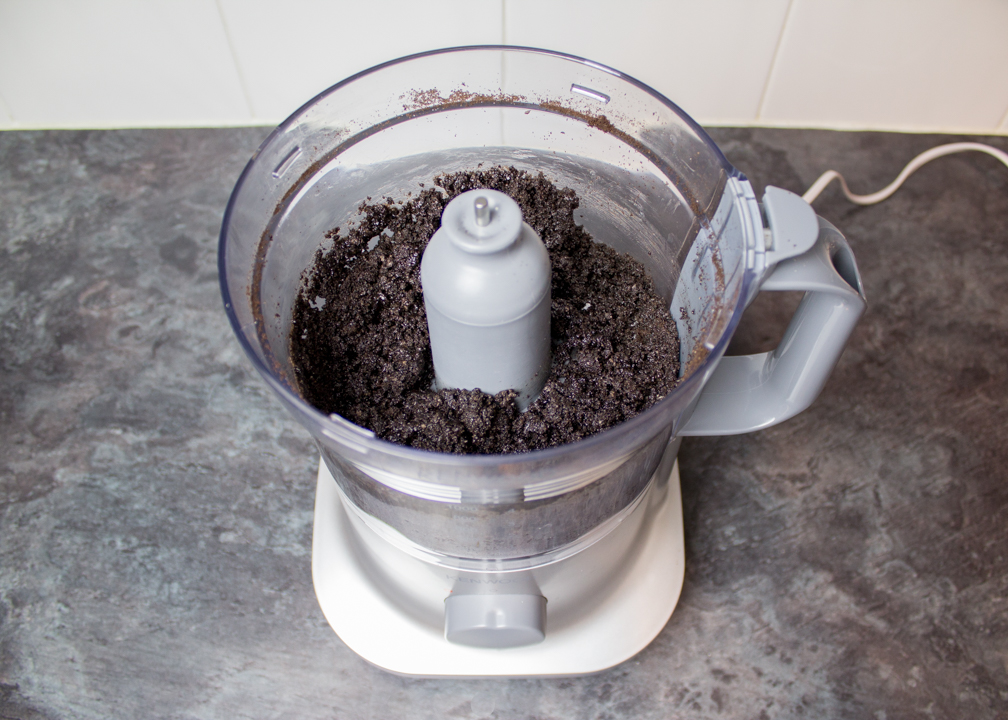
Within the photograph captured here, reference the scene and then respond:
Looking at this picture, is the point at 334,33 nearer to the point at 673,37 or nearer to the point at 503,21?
the point at 503,21

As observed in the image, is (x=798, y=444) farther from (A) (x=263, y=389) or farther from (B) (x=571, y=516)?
(A) (x=263, y=389)

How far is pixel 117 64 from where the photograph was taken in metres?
1.07

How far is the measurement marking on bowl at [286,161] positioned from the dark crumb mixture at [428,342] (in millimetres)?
74

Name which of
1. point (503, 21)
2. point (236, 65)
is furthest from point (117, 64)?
point (503, 21)

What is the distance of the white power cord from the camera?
988 mm

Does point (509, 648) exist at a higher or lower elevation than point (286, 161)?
lower

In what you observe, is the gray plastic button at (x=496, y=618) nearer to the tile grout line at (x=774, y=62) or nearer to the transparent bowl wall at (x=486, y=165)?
the transparent bowl wall at (x=486, y=165)

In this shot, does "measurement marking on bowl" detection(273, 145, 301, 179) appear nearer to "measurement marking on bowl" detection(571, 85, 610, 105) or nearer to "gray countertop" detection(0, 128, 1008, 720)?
"measurement marking on bowl" detection(571, 85, 610, 105)

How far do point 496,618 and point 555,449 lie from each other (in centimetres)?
24

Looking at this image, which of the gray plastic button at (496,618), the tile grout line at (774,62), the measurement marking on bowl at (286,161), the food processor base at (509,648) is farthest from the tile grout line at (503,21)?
the gray plastic button at (496,618)

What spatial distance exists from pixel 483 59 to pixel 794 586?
0.60 m

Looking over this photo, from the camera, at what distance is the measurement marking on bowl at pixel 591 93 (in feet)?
1.96

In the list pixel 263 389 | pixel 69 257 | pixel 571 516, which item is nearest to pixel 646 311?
pixel 571 516

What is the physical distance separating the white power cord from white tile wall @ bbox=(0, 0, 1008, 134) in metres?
0.08
